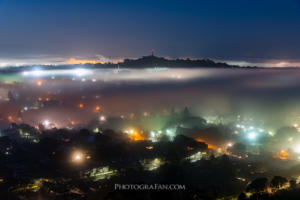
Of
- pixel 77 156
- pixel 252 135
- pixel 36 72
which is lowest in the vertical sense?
pixel 252 135

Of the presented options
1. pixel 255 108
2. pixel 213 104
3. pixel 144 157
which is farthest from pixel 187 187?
pixel 255 108

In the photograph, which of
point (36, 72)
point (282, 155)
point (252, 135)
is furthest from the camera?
point (36, 72)

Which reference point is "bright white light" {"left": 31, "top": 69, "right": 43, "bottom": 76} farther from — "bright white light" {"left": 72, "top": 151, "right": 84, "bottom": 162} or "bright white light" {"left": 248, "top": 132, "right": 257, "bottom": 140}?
"bright white light" {"left": 248, "top": 132, "right": 257, "bottom": 140}

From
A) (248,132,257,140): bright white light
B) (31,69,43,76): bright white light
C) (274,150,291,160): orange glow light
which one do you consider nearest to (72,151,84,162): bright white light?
(31,69,43,76): bright white light

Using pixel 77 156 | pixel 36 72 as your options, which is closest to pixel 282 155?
pixel 77 156

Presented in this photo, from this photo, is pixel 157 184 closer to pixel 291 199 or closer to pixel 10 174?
pixel 291 199

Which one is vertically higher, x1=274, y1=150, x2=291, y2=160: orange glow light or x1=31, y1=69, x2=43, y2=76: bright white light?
x1=31, y1=69, x2=43, y2=76: bright white light

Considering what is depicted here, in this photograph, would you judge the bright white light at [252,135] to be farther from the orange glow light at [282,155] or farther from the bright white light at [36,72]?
the bright white light at [36,72]

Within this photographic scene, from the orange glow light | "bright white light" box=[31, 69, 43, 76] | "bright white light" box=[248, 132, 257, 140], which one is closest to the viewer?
the orange glow light

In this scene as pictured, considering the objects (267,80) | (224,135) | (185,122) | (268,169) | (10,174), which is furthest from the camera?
(267,80)

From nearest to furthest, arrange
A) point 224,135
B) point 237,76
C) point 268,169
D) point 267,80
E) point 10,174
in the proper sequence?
point 10,174 → point 268,169 → point 224,135 → point 237,76 → point 267,80

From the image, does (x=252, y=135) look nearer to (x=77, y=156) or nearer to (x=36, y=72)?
(x=77, y=156)
